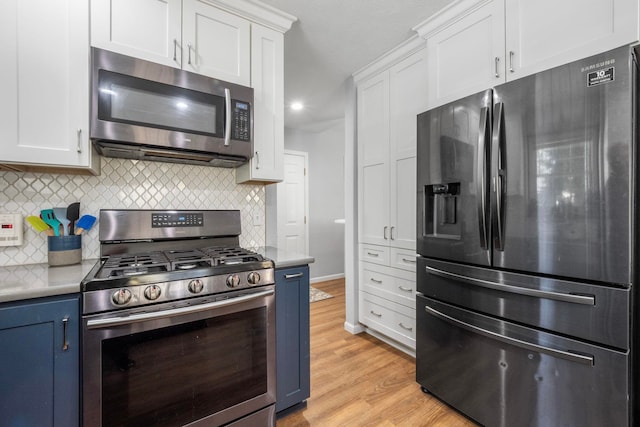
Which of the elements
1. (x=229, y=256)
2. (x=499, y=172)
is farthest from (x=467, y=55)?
(x=229, y=256)

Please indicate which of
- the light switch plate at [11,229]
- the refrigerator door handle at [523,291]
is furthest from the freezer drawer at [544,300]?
the light switch plate at [11,229]

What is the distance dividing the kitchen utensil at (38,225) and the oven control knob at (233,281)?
38.7 inches

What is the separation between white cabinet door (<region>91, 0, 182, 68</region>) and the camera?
4.65ft

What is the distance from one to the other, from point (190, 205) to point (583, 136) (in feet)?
6.98

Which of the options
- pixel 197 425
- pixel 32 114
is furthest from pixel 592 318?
pixel 32 114

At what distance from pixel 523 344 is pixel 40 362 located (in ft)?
6.72

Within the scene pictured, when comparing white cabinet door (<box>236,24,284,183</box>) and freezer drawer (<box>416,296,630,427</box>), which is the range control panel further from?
freezer drawer (<box>416,296,630,427</box>)

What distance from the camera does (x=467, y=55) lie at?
1.76 m

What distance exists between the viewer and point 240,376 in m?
1.42

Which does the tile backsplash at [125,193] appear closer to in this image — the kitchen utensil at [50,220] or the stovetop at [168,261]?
the kitchen utensil at [50,220]

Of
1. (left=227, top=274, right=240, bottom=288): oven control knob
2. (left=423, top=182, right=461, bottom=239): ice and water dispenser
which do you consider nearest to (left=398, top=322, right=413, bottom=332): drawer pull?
(left=423, top=182, right=461, bottom=239): ice and water dispenser

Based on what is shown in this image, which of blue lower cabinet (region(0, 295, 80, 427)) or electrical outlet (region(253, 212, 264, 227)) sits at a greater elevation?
electrical outlet (region(253, 212, 264, 227))

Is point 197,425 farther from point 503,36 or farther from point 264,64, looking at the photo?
point 503,36

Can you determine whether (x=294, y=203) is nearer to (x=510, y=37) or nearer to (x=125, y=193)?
(x=125, y=193)
